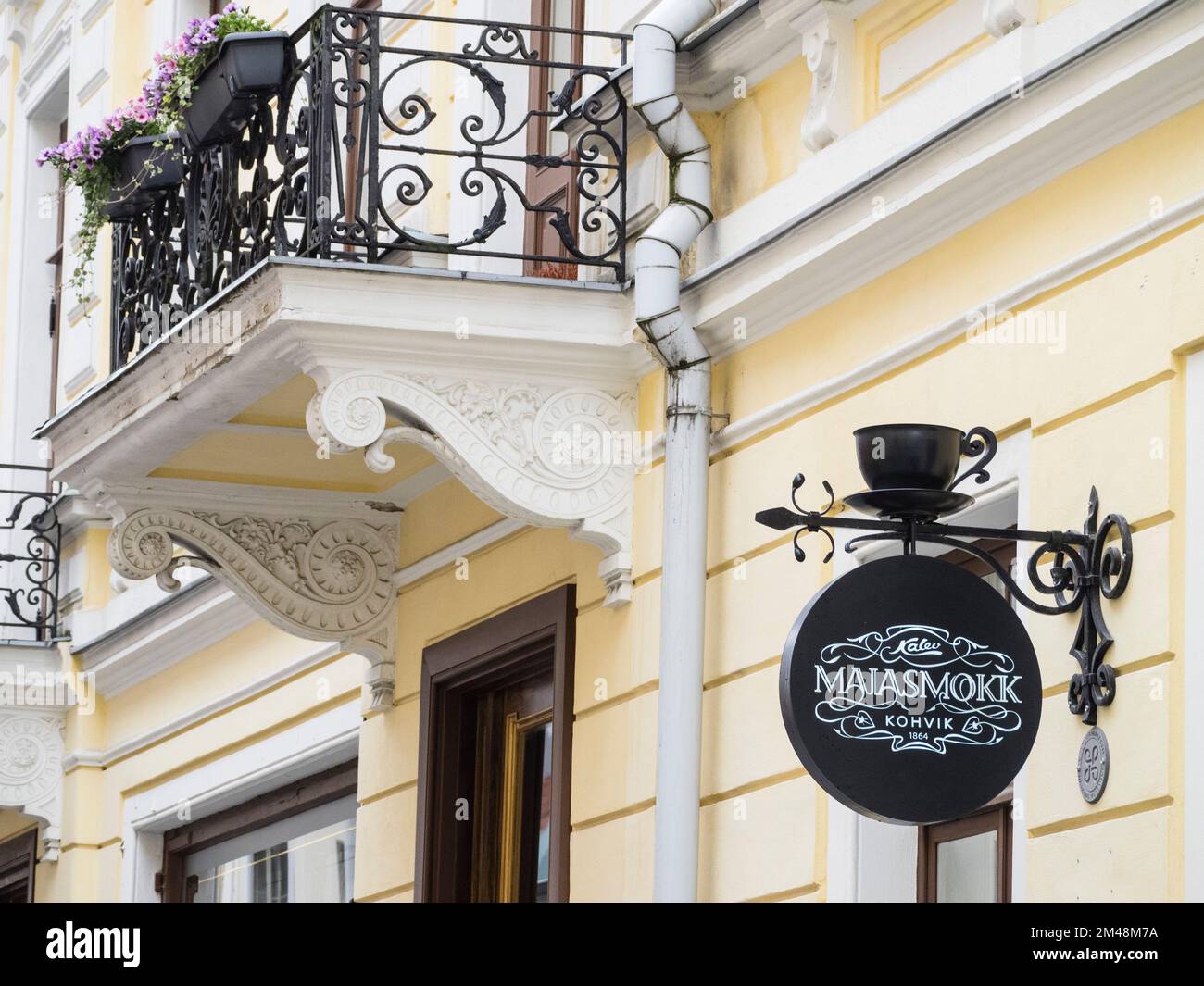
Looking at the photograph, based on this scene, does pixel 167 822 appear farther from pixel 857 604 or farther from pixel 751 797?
pixel 857 604

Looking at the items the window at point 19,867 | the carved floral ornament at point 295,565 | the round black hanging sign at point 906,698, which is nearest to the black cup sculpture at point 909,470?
the round black hanging sign at point 906,698

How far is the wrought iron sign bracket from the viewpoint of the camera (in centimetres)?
577

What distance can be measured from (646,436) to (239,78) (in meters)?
1.74

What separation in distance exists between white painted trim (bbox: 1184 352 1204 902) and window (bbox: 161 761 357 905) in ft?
18.3

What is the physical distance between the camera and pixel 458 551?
373 inches

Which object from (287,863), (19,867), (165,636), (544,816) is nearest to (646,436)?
(544,816)

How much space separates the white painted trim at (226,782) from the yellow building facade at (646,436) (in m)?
0.03

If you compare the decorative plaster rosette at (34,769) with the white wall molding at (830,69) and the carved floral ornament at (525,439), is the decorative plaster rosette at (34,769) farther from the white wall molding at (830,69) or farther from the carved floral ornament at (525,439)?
the white wall molding at (830,69)

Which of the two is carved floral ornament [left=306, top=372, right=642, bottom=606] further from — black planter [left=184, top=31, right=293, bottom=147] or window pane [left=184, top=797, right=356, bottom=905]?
window pane [left=184, top=797, right=356, bottom=905]

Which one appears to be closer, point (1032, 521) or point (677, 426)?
point (1032, 521)

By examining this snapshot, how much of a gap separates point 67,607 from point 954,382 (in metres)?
7.91

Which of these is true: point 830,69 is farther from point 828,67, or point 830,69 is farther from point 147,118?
point 147,118

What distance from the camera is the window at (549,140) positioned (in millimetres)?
8927
